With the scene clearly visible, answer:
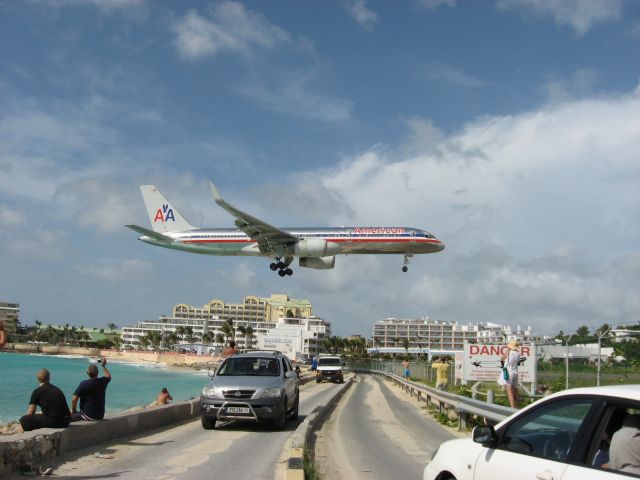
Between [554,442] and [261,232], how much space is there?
37819 millimetres

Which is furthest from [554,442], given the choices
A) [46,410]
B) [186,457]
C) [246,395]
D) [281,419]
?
[281,419]

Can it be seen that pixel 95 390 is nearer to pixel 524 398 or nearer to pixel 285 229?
pixel 524 398

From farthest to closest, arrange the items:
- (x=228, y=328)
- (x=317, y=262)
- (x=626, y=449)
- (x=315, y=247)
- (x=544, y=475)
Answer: (x=228, y=328)
(x=317, y=262)
(x=315, y=247)
(x=544, y=475)
(x=626, y=449)

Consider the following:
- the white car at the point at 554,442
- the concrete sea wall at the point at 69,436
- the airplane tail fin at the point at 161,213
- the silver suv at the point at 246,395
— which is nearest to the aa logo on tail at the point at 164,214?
the airplane tail fin at the point at 161,213

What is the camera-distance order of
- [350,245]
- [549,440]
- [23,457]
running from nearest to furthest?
[549,440], [23,457], [350,245]

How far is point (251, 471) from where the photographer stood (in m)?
8.18

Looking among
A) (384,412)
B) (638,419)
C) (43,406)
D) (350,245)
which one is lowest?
(384,412)

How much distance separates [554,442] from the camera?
14.2ft

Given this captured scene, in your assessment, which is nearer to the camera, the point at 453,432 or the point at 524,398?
the point at 453,432

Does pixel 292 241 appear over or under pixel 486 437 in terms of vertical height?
over

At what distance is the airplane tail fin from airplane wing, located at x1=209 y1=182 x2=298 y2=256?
9.81 m

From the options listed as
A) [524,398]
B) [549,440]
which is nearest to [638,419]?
[549,440]

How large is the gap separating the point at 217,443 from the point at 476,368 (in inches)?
388

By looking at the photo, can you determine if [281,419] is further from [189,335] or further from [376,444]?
[189,335]
